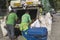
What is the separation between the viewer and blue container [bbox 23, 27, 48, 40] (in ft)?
32.3

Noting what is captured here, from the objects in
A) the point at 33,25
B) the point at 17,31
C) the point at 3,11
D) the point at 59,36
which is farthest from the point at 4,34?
the point at 3,11

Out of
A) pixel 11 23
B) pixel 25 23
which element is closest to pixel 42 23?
pixel 25 23

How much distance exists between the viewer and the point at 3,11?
54.7ft

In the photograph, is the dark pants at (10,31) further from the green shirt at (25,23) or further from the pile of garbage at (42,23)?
the pile of garbage at (42,23)

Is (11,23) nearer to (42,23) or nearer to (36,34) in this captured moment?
(36,34)

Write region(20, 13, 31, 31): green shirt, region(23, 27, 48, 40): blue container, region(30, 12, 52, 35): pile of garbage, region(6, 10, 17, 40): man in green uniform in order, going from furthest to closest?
region(30, 12, 52, 35): pile of garbage
region(6, 10, 17, 40): man in green uniform
region(20, 13, 31, 31): green shirt
region(23, 27, 48, 40): blue container

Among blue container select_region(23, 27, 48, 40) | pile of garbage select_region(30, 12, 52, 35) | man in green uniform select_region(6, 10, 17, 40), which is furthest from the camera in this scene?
pile of garbage select_region(30, 12, 52, 35)

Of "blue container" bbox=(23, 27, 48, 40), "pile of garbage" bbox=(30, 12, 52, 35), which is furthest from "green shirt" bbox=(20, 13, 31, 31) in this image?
"pile of garbage" bbox=(30, 12, 52, 35)

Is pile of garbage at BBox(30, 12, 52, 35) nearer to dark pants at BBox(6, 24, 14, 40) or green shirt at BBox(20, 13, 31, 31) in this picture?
green shirt at BBox(20, 13, 31, 31)

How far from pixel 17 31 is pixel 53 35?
1706mm

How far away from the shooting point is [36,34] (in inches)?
392

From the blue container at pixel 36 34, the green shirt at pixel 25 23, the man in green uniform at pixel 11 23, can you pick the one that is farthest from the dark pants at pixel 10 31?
the blue container at pixel 36 34

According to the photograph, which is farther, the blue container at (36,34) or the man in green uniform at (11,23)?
the man in green uniform at (11,23)

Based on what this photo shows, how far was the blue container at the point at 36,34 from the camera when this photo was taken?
9844 mm
